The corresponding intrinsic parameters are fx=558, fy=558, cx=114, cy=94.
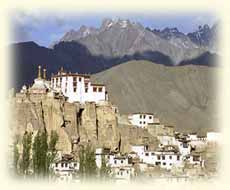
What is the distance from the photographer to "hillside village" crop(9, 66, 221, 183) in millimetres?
12172

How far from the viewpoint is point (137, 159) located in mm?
13039

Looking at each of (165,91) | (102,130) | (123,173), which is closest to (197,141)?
(102,130)

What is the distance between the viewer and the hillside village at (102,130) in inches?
479

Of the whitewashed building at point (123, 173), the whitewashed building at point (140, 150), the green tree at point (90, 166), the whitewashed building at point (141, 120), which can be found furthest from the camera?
the whitewashed building at point (141, 120)

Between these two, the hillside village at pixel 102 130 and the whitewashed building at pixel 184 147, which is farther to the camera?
the whitewashed building at pixel 184 147

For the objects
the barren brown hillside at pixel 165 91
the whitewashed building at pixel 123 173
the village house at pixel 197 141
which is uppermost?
the barren brown hillside at pixel 165 91

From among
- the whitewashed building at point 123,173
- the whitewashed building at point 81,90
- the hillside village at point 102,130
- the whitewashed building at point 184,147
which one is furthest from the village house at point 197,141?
the whitewashed building at point 123,173

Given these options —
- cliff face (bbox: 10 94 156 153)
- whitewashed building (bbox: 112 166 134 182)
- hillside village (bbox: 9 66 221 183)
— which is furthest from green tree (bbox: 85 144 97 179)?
cliff face (bbox: 10 94 156 153)

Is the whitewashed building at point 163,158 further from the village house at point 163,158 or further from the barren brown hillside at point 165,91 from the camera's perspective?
the barren brown hillside at point 165,91

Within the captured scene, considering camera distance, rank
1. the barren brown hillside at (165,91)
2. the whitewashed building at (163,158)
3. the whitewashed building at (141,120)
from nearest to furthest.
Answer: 1. the whitewashed building at (163,158)
2. the whitewashed building at (141,120)
3. the barren brown hillside at (165,91)

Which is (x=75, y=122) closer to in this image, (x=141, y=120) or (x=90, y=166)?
(x=141, y=120)

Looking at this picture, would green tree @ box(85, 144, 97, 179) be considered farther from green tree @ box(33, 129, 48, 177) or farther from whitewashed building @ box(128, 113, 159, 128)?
whitewashed building @ box(128, 113, 159, 128)

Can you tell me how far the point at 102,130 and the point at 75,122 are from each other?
0.81m

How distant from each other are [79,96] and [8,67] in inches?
465
